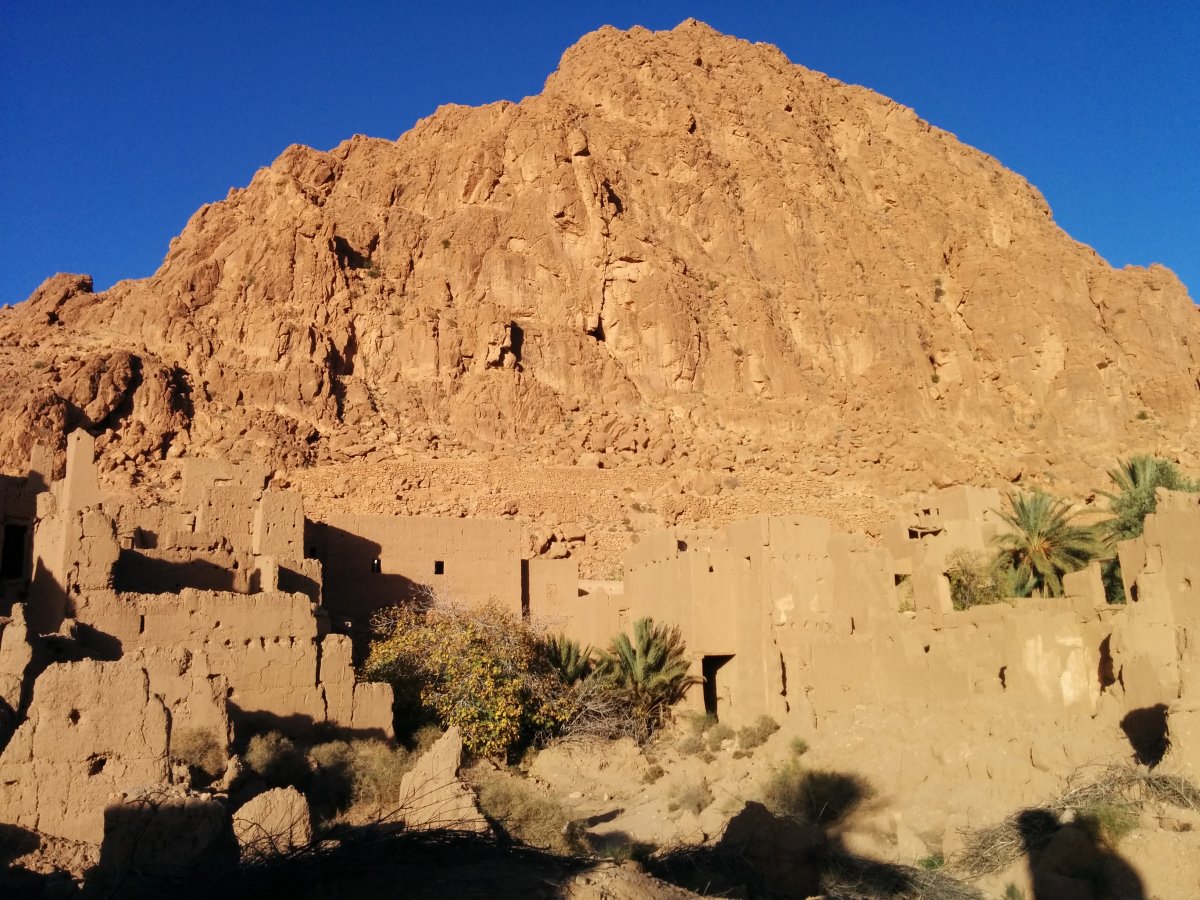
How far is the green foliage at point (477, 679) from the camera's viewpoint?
1642cm

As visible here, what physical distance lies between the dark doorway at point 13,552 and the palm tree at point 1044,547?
17.0 meters

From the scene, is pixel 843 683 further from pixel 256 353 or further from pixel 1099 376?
pixel 1099 376

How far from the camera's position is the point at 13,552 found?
19891mm

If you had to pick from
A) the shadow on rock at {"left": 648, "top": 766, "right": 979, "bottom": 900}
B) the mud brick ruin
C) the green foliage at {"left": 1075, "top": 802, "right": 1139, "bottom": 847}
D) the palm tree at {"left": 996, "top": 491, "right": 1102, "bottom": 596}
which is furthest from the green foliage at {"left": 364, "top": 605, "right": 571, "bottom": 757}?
the green foliage at {"left": 1075, "top": 802, "right": 1139, "bottom": 847}

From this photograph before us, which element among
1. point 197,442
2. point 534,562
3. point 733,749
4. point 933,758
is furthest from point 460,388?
point 933,758

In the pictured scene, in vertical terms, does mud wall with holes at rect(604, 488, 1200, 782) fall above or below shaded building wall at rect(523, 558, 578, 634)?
below

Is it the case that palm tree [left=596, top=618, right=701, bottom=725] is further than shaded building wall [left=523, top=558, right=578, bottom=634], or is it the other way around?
shaded building wall [left=523, top=558, right=578, bottom=634]

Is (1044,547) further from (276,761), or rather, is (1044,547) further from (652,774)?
(276,761)

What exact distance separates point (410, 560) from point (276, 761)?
1215cm

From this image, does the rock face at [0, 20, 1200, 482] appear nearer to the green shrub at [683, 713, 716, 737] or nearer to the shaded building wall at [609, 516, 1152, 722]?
the shaded building wall at [609, 516, 1152, 722]

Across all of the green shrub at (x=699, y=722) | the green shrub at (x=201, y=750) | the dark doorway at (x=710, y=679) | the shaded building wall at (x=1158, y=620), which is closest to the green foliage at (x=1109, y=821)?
the shaded building wall at (x=1158, y=620)

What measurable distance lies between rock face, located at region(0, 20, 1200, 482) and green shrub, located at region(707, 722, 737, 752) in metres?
24.4

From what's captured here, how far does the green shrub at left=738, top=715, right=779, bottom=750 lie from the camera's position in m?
16.3

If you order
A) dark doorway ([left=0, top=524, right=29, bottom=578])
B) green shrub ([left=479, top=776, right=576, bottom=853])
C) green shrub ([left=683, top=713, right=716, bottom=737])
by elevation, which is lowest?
green shrub ([left=479, top=776, right=576, bottom=853])
